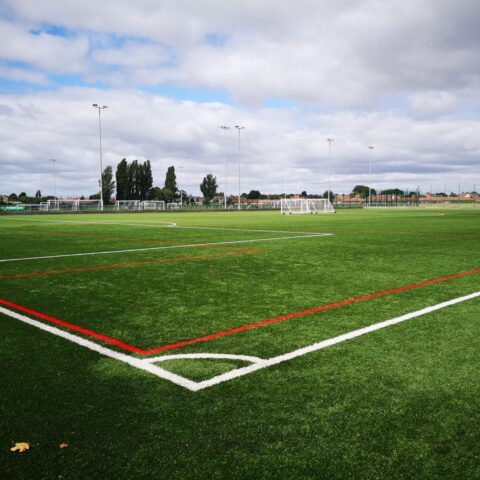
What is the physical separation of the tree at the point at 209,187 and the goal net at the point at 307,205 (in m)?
78.6

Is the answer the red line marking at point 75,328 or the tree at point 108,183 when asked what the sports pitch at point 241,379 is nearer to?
the red line marking at point 75,328

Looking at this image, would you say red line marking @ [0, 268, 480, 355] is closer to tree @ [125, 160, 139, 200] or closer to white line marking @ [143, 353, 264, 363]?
white line marking @ [143, 353, 264, 363]

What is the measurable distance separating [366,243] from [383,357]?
454 inches

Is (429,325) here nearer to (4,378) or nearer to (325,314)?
(325,314)

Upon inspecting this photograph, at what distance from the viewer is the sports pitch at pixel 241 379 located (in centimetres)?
266

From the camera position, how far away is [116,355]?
14.2 ft

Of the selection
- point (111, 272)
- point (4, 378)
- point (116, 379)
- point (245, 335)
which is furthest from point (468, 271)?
point (4, 378)

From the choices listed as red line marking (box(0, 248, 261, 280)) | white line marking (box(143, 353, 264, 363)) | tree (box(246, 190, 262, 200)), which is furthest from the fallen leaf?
tree (box(246, 190, 262, 200))

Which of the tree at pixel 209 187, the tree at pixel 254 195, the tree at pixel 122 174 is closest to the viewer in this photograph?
the tree at pixel 122 174

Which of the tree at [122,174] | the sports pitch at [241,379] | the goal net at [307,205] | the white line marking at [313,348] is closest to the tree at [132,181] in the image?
the tree at [122,174]

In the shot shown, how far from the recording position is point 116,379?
12.4 feet

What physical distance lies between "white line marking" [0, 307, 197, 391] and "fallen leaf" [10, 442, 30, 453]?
1167mm

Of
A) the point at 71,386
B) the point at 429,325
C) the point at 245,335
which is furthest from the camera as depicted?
the point at 429,325

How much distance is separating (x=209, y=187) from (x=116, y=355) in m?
134
